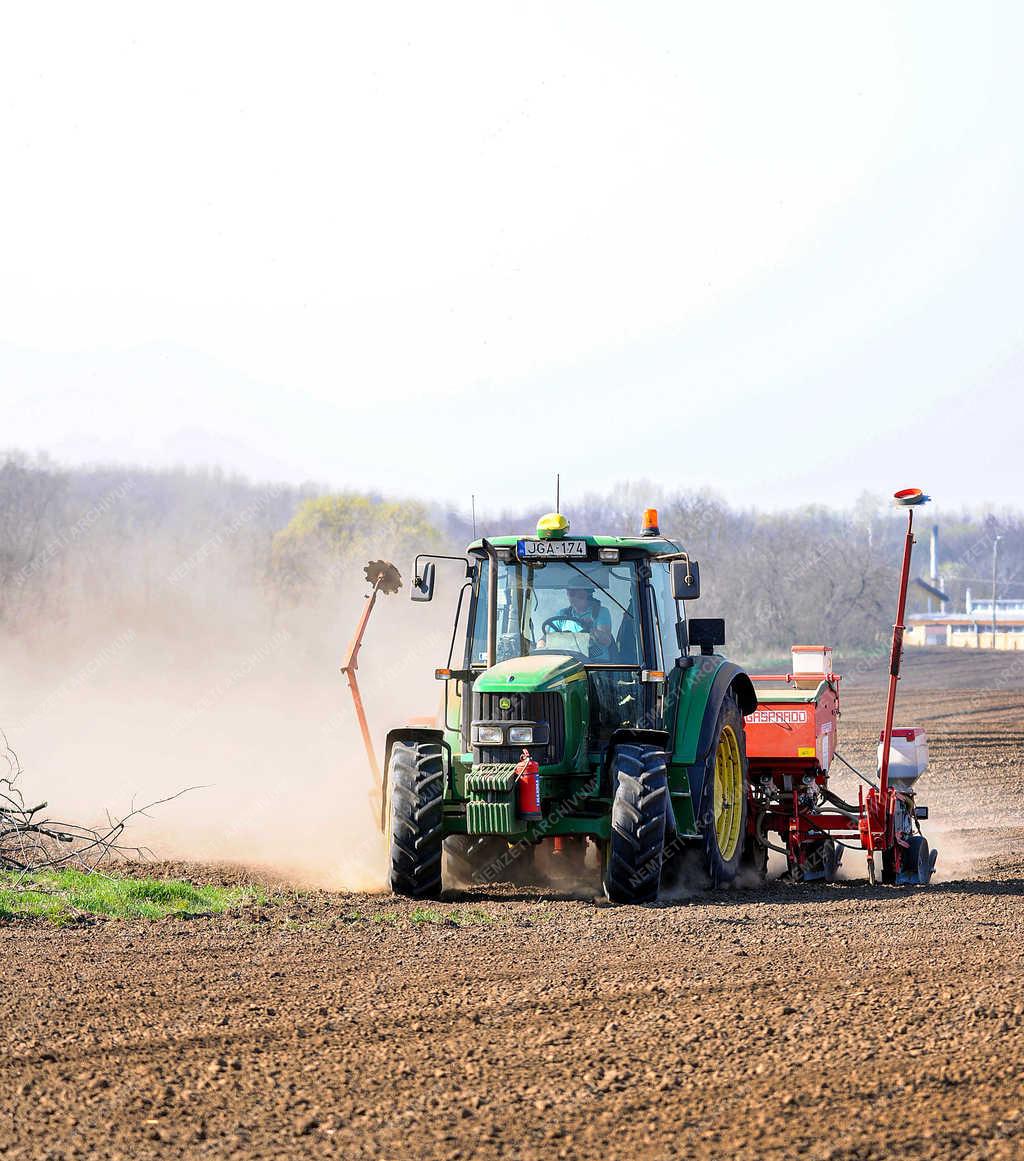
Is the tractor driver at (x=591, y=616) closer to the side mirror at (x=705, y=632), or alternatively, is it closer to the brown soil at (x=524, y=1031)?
the side mirror at (x=705, y=632)

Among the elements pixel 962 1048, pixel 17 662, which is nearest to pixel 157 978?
pixel 962 1048

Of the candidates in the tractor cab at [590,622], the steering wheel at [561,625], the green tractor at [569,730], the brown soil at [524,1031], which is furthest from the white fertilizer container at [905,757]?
the steering wheel at [561,625]

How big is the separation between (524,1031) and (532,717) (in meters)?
3.75

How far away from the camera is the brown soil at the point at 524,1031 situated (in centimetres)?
526

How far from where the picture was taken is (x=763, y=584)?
70.8m

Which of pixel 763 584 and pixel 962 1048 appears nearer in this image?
pixel 962 1048

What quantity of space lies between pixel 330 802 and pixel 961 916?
8.09 metres

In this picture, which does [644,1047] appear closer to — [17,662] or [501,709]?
[501,709]

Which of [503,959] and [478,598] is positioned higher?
[478,598]

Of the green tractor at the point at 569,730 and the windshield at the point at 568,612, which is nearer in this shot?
the green tractor at the point at 569,730

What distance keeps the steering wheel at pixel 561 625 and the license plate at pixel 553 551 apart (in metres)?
0.44

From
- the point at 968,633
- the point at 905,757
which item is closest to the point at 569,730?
the point at 905,757

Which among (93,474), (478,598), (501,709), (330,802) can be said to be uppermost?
(93,474)

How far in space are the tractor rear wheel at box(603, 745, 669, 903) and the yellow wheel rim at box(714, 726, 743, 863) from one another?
1620 millimetres
